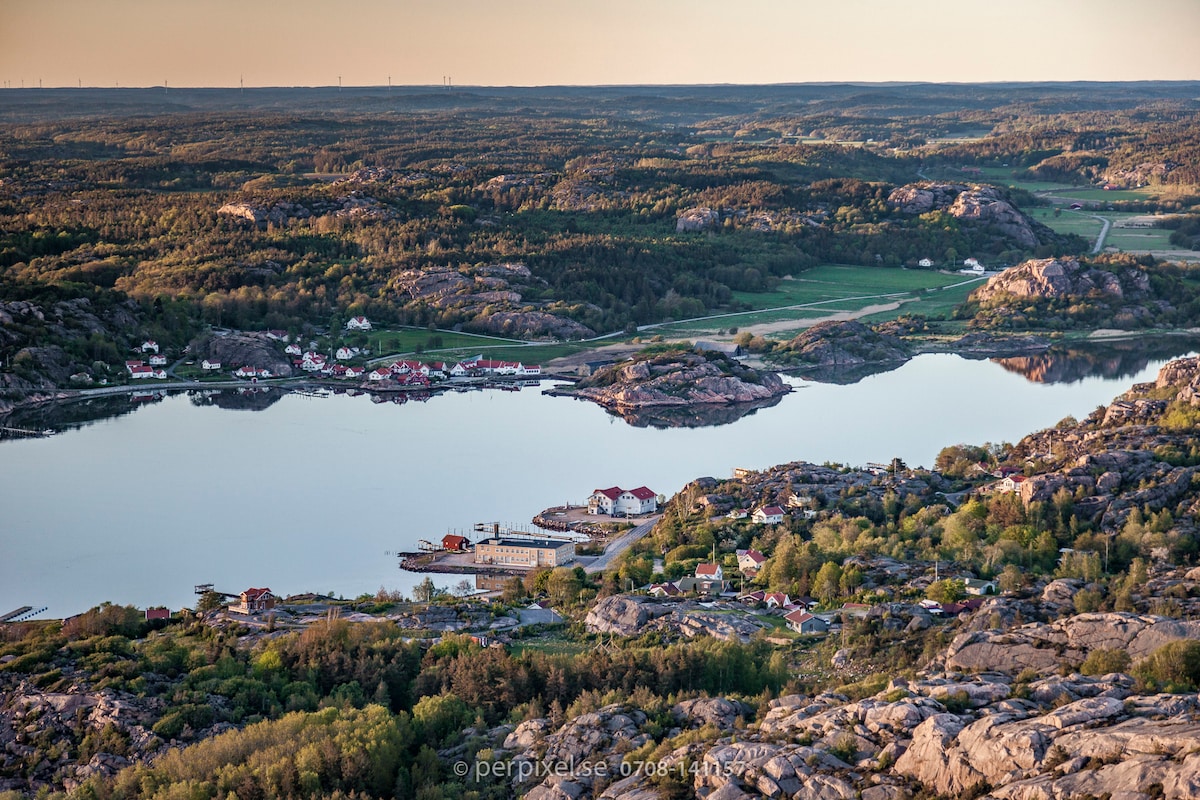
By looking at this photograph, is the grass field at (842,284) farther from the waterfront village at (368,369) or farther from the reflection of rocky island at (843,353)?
the waterfront village at (368,369)

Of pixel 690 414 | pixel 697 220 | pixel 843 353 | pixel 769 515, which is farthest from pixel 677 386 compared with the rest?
pixel 697 220

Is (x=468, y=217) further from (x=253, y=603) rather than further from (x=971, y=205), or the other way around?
(x=253, y=603)

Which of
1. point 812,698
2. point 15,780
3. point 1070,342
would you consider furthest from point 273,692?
point 1070,342

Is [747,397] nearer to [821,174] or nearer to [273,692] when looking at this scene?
[273,692]

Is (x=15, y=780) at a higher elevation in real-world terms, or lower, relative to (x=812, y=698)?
lower

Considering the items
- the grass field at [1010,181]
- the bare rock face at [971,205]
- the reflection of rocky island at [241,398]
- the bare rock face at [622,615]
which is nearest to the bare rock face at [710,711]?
the bare rock face at [622,615]
